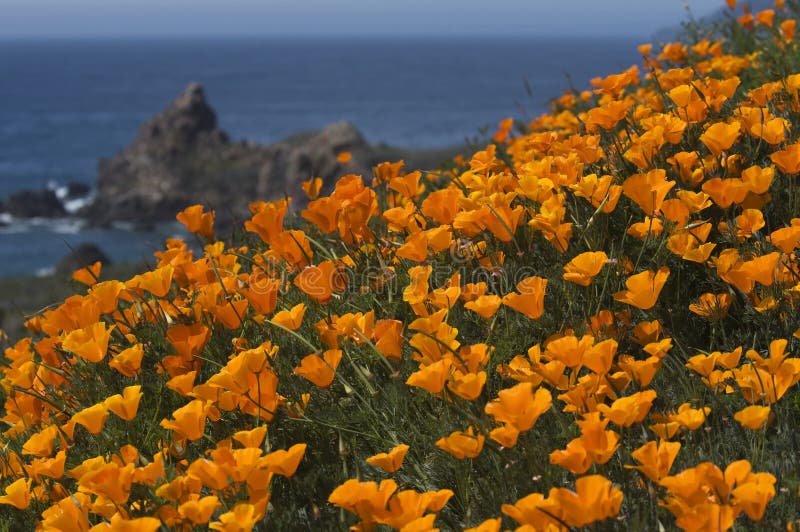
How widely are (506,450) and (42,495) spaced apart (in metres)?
1.31

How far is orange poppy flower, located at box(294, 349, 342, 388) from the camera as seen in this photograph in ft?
6.73

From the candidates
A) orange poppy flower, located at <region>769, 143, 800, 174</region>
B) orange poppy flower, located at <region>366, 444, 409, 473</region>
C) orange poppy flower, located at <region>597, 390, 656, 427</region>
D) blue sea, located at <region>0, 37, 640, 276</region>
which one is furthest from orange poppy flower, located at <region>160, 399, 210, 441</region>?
blue sea, located at <region>0, 37, 640, 276</region>

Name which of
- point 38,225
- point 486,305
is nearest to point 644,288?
point 486,305

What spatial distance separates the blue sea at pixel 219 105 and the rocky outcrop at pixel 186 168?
103 inches

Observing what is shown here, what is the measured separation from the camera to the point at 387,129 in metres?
103

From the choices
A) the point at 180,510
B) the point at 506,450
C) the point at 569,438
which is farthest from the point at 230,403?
the point at 569,438

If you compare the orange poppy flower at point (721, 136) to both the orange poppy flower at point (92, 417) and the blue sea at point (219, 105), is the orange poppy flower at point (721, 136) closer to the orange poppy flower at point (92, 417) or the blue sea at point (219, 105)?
the orange poppy flower at point (92, 417)

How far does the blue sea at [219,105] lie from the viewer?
56906 mm

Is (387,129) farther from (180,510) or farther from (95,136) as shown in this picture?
(180,510)

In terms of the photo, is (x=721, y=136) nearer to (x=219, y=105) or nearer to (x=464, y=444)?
(x=464, y=444)

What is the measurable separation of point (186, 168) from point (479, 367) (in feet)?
207

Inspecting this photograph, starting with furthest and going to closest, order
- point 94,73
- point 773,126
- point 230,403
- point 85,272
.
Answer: point 94,73 → point 85,272 → point 773,126 → point 230,403

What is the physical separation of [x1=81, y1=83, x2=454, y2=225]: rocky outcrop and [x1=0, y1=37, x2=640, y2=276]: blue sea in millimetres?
2623

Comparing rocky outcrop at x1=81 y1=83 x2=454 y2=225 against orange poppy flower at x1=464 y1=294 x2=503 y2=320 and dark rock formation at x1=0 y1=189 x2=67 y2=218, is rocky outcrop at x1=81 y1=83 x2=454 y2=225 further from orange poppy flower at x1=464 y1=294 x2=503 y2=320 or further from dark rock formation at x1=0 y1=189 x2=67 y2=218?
orange poppy flower at x1=464 y1=294 x2=503 y2=320
